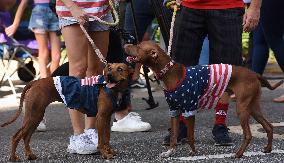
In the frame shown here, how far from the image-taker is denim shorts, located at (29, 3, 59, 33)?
9398 millimetres

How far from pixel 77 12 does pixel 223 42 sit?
3.85 ft

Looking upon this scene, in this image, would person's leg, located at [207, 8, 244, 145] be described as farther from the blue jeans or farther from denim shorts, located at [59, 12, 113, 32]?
the blue jeans

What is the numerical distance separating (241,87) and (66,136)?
2.02 m

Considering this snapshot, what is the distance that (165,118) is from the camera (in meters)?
7.56

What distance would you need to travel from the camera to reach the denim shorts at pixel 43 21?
940 centimetres

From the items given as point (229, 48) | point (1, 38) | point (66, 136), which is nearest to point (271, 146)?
point (229, 48)

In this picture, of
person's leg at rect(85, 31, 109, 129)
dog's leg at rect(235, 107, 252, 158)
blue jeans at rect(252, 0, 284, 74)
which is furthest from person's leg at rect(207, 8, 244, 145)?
blue jeans at rect(252, 0, 284, 74)

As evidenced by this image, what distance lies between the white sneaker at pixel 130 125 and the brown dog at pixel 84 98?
4.32 ft

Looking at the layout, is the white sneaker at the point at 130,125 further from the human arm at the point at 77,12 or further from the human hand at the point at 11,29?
the human hand at the point at 11,29

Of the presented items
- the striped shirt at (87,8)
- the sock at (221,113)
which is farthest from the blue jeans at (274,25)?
the striped shirt at (87,8)

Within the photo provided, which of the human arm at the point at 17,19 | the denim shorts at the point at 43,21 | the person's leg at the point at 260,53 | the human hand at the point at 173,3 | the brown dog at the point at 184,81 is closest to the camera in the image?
the brown dog at the point at 184,81

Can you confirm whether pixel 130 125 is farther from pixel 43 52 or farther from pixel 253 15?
pixel 43 52

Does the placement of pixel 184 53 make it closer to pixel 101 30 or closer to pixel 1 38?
pixel 101 30

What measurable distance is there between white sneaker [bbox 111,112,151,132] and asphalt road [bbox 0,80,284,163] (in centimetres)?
8
